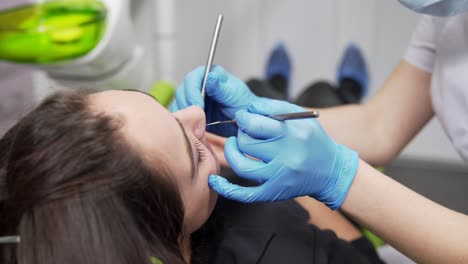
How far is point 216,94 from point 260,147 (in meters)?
0.23

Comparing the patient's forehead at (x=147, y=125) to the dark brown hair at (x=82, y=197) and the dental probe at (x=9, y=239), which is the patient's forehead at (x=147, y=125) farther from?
the dental probe at (x=9, y=239)

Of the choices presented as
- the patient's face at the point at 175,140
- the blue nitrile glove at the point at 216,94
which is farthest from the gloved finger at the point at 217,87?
the patient's face at the point at 175,140

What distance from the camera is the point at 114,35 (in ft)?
4.31

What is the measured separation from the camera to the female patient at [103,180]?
66cm

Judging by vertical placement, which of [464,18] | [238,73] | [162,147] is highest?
[464,18]

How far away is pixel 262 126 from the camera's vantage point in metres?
0.78

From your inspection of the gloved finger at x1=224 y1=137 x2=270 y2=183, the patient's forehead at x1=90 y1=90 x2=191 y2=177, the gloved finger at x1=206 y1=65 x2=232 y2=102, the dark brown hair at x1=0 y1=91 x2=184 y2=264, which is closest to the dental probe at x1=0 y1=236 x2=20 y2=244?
the dark brown hair at x1=0 y1=91 x2=184 y2=264

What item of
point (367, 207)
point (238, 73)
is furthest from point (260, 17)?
point (367, 207)

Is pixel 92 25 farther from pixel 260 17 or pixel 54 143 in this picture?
pixel 260 17

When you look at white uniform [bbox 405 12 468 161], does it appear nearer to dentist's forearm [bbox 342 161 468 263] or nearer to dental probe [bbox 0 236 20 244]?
dentist's forearm [bbox 342 161 468 263]

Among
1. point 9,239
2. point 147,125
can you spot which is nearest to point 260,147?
point 147,125

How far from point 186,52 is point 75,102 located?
925mm

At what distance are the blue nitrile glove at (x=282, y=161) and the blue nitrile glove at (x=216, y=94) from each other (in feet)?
0.55

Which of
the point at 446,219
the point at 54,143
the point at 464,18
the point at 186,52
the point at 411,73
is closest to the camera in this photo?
the point at 54,143
